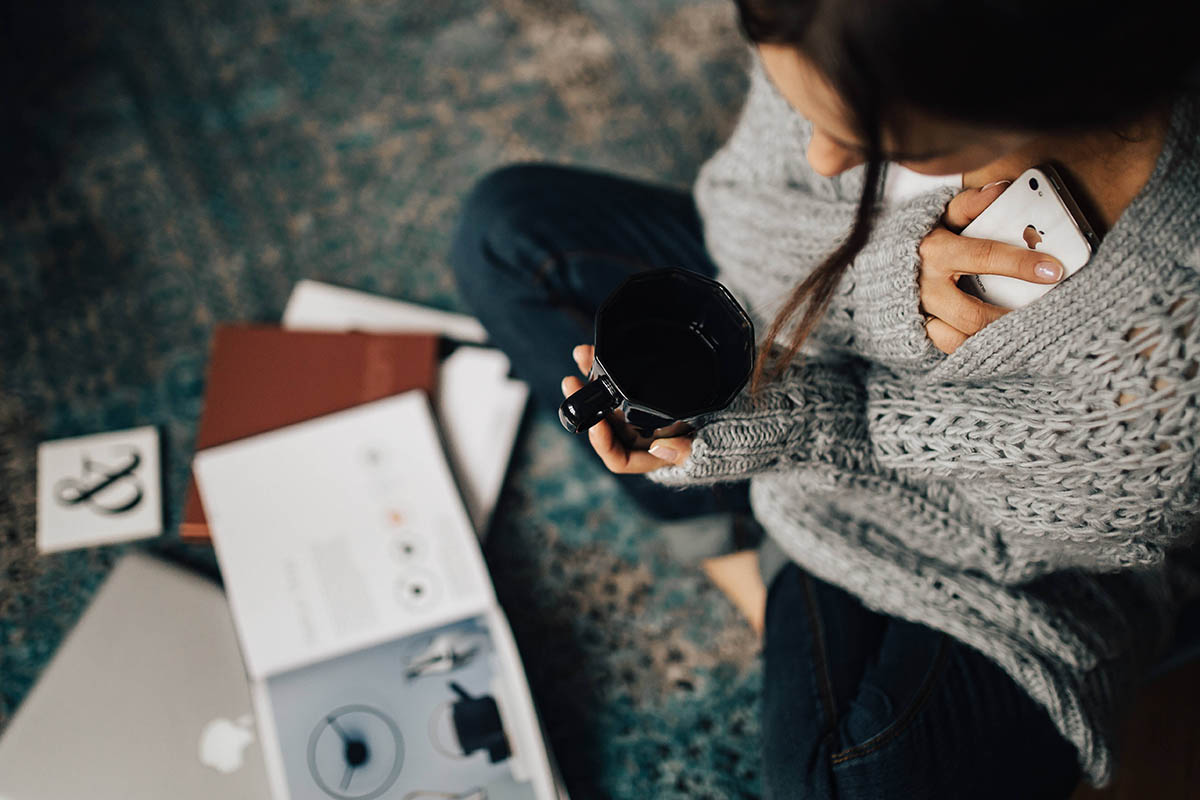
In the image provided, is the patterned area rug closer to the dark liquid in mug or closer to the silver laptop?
the silver laptop

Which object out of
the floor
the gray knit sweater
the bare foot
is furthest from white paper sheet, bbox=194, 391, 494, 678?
the floor

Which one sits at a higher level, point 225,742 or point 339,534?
point 339,534

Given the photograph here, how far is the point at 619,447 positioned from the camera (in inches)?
23.2

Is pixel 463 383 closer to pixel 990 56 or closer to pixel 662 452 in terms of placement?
pixel 662 452

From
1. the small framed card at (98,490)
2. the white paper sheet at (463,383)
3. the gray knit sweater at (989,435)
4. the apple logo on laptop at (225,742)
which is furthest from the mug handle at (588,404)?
the small framed card at (98,490)

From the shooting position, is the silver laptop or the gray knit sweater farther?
the silver laptop

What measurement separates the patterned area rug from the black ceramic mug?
0.49 metres

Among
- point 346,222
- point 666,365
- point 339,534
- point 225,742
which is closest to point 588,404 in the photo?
point 666,365

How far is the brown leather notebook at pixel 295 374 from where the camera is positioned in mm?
966

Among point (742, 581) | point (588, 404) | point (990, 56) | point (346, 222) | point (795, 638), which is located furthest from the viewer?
point (346, 222)

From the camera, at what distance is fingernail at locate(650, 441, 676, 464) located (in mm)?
571

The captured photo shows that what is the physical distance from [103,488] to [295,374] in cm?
28

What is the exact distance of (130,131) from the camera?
1.15 metres

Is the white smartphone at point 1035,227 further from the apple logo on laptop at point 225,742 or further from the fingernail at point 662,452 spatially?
the apple logo on laptop at point 225,742
